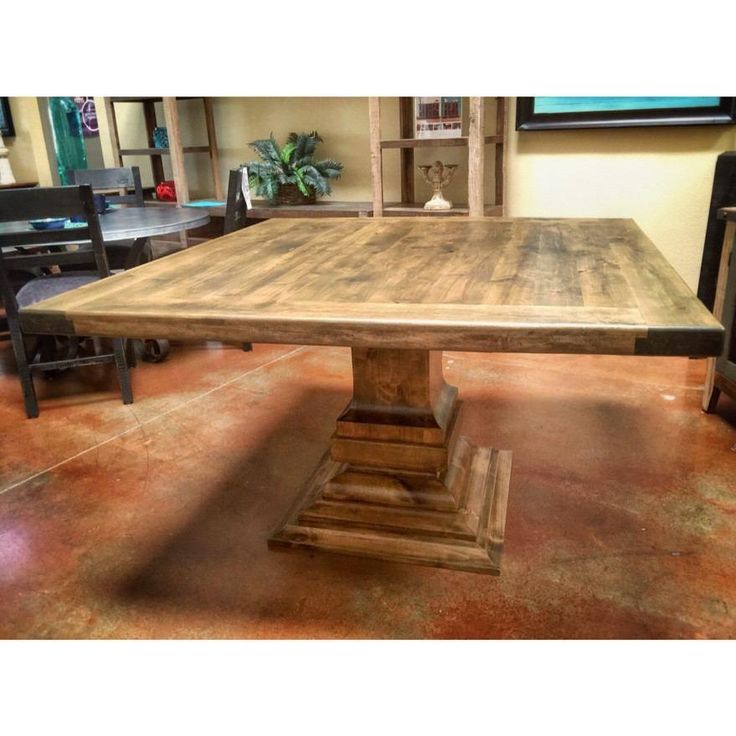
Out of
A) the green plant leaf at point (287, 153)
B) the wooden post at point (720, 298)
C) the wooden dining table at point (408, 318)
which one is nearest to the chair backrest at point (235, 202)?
the green plant leaf at point (287, 153)

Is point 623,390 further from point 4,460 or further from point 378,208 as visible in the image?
point 4,460

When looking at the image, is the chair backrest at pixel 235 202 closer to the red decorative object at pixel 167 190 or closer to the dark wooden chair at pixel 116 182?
the dark wooden chair at pixel 116 182

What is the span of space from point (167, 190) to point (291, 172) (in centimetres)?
126

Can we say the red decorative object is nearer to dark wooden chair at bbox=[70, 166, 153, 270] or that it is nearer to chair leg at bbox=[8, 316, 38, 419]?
dark wooden chair at bbox=[70, 166, 153, 270]

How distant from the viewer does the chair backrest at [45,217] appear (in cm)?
259

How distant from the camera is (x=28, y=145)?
604 cm

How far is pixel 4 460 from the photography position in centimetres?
247

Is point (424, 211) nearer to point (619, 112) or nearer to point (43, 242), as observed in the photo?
point (619, 112)

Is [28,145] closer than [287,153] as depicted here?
No

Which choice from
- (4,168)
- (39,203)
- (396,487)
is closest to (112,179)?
(39,203)

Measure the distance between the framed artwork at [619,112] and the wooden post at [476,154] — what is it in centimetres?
41

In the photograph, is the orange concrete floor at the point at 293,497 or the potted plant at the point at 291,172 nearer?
the orange concrete floor at the point at 293,497

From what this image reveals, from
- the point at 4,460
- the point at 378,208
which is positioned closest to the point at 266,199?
the point at 378,208

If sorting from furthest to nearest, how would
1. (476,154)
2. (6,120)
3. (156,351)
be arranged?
1. (6,120)
2. (156,351)
3. (476,154)
